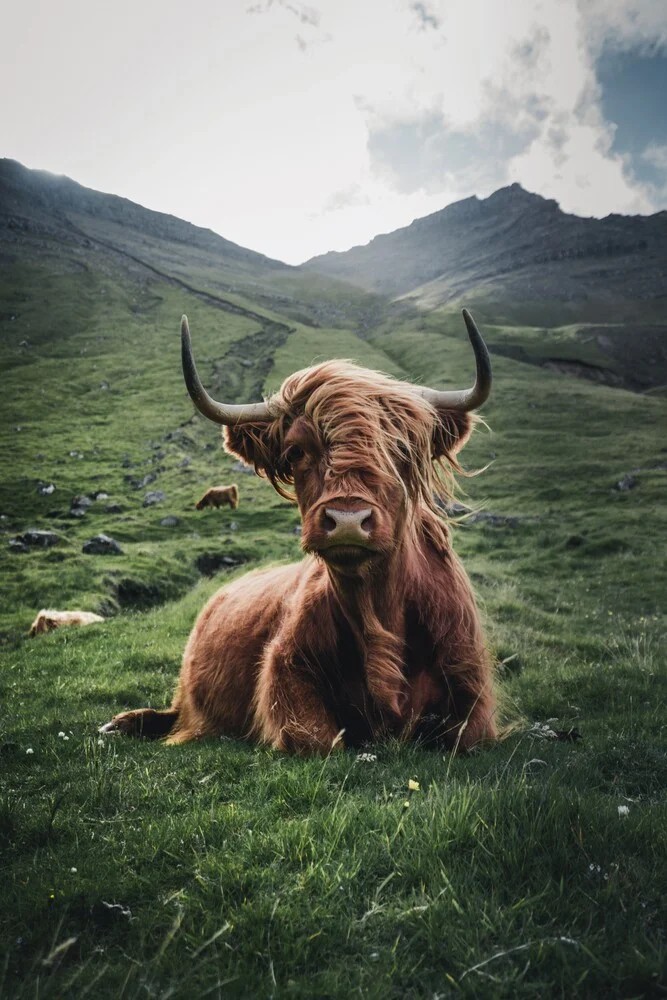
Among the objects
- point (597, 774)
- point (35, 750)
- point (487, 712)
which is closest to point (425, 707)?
point (487, 712)

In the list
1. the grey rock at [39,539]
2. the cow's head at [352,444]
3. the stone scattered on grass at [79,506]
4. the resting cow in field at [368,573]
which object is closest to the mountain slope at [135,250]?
the stone scattered on grass at [79,506]

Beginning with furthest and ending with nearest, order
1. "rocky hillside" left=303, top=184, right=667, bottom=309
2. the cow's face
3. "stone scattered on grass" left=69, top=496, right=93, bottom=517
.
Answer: "rocky hillside" left=303, top=184, right=667, bottom=309 < "stone scattered on grass" left=69, top=496, right=93, bottom=517 < the cow's face

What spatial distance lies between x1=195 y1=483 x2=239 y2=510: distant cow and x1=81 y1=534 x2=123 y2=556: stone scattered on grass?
8105 mm

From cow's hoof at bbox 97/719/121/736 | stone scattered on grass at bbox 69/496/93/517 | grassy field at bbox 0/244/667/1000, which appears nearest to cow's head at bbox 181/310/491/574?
grassy field at bbox 0/244/667/1000

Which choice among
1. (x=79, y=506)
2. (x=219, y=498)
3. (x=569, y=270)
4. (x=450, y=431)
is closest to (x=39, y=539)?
(x=79, y=506)

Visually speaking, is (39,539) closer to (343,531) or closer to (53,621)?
(53,621)

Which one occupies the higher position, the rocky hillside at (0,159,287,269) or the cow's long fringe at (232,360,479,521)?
the rocky hillside at (0,159,287,269)

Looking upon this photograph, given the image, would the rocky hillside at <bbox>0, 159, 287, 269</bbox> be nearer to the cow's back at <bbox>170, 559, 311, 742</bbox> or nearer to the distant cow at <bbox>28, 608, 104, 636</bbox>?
the distant cow at <bbox>28, 608, 104, 636</bbox>

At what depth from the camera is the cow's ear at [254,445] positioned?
14.7 ft

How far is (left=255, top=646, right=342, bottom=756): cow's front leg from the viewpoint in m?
3.72

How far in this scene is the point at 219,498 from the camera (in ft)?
87.2

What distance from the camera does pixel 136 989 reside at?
1.75 m

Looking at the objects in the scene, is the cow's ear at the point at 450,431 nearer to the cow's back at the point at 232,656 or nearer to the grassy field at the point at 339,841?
the grassy field at the point at 339,841

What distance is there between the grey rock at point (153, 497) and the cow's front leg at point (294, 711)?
2405cm
